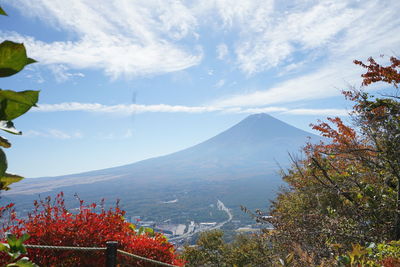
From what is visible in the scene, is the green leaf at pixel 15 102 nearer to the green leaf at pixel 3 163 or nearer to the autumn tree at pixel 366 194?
the green leaf at pixel 3 163

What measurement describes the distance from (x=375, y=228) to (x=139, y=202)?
16388cm

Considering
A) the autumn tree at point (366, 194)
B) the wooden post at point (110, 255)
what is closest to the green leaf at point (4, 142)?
the wooden post at point (110, 255)

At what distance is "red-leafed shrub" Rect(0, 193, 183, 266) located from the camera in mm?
3555

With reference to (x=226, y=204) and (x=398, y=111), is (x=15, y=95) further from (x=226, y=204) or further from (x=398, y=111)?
(x=226, y=204)

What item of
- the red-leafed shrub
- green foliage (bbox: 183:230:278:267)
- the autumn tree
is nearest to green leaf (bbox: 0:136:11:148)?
the red-leafed shrub

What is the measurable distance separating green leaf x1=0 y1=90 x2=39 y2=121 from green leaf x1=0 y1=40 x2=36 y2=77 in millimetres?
66

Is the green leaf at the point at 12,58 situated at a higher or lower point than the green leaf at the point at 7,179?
higher

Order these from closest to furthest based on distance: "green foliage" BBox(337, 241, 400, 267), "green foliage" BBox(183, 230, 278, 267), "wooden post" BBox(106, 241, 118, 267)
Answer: "wooden post" BBox(106, 241, 118, 267), "green foliage" BBox(337, 241, 400, 267), "green foliage" BBox(183, 230, 278, 267)

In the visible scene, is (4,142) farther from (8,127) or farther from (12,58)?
(12,58)

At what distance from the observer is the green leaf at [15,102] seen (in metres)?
0.95

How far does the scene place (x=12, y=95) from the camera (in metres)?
0.96

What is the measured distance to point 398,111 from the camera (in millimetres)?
6891

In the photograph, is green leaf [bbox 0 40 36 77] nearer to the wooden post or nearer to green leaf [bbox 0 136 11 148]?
green leaf [bbox 0 136 11 148]

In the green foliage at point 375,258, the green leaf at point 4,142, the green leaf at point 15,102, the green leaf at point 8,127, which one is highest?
the green leaf at point 15,102
